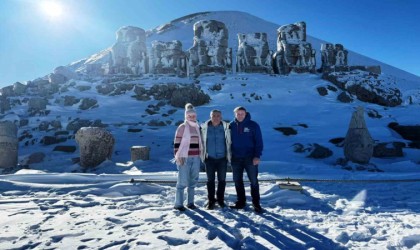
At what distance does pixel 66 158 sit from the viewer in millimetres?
15297

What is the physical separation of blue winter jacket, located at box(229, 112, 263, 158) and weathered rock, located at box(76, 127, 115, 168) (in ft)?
28.6

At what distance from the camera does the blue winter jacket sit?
5.45 metres

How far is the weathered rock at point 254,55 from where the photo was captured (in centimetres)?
3595

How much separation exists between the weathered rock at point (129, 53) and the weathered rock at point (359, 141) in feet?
92.7

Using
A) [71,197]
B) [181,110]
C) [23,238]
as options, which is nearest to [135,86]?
[181,110]

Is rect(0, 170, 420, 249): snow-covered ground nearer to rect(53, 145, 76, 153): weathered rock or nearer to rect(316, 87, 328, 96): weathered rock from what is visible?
rect(53, 145, 76, 153): weathered rock

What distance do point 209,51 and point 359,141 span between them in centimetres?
2524

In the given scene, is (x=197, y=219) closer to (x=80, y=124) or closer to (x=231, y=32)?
(x=80, y=124)

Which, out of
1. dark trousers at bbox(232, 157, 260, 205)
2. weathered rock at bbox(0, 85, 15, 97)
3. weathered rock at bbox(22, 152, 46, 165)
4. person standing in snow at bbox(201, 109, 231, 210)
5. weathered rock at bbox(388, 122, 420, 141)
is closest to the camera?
dark trousers at bbox(232, 157, 260, 205)

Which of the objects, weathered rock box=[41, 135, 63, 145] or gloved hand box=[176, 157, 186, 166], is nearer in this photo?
gloved hand box=[176, 157, 186, 166]

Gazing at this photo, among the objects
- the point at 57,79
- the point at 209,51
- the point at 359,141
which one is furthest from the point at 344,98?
the point at 57,79

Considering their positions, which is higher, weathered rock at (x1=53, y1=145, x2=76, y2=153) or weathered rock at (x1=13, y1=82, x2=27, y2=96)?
weathered rock at (x1=13, y1=82, x2=27, y2=96)

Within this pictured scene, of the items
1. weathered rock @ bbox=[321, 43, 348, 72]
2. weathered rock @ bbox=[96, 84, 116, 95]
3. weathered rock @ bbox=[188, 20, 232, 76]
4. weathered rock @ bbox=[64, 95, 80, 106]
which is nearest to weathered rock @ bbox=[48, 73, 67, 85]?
weathered rock @ bbox=[96, 84, 116, 95]

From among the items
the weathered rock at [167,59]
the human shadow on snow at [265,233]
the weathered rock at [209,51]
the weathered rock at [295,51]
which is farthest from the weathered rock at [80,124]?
the weathered rock at [295,51]
